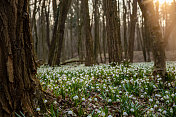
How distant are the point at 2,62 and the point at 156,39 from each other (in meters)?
3.84

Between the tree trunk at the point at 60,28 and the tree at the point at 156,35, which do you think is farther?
the tree trunk at the point at 60,28

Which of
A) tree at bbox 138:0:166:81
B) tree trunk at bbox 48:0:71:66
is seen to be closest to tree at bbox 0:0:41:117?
tree at bbox 138:0:166:81

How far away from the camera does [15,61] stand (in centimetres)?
208

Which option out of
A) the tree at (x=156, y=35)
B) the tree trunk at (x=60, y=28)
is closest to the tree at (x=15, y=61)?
the tree at (x=156, y=35)

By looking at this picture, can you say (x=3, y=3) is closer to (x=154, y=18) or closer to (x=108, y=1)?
(x=154, y=18)

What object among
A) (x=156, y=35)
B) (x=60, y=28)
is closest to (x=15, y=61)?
(x=156, y=35)

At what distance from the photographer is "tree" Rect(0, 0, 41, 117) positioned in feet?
6.51

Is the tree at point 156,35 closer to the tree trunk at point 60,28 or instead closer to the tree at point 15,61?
the tree at point 15,61

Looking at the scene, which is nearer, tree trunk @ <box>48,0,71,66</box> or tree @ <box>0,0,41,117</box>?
tree @ <box>0,0,41,117</box>

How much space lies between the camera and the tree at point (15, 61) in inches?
78.1

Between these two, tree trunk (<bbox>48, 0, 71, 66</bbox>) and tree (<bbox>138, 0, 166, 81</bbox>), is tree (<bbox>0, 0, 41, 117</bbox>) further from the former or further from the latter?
tree trunk (<bbox>48, 0, 71, 66</bbox>)

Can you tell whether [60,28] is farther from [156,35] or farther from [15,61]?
[15,61]

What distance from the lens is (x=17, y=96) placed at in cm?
206

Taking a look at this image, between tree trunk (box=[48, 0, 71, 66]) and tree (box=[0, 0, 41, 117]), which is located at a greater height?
tree trunk (box=[48, 0, 71, 66])
